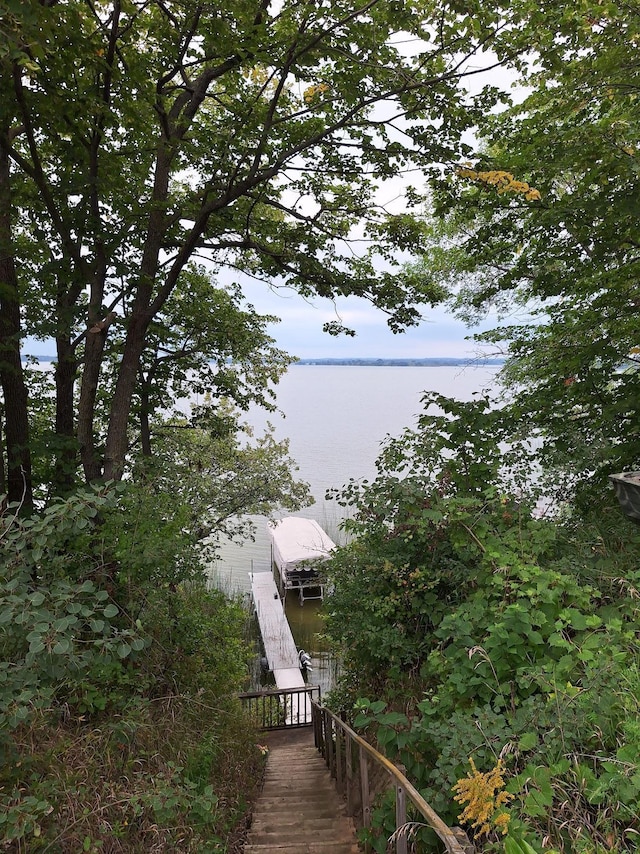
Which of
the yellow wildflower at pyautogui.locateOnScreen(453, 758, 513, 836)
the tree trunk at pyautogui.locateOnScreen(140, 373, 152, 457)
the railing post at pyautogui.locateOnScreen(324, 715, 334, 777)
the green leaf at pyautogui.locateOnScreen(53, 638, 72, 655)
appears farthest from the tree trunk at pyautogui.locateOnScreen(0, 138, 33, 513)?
the yellow wildflower at pyautogui.locateOnScreen(453, 758, 513, 836)

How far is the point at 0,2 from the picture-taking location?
245 cm

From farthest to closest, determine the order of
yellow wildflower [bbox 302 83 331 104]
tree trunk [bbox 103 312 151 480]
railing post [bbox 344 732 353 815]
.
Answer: tree trunk [bbox 103 312 151 480], yellow wildflower [bbox 302 83 331 104], railing post [bbox 344 732 353 815]

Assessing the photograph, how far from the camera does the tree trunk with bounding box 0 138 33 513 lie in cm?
470

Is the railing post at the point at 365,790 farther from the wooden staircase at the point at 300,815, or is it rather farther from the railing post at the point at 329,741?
the railing post at the point at 329,741

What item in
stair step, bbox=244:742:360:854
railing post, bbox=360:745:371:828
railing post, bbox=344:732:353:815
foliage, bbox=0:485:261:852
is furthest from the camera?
railing post, bbox=344:732:353:815

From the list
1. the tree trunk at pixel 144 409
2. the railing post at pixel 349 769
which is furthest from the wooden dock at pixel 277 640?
the railing post at pixel 349 769

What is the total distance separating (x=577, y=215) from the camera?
470 cm

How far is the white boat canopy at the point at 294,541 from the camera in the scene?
15375 mm

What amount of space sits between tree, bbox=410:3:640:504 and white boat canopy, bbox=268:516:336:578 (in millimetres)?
10256

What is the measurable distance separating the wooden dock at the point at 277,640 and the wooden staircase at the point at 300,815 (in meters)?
4.33

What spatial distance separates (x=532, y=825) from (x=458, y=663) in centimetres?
84

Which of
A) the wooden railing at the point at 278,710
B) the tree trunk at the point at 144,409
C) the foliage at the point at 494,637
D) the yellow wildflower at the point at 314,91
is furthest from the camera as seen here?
the wooden railing at the point at 278,710

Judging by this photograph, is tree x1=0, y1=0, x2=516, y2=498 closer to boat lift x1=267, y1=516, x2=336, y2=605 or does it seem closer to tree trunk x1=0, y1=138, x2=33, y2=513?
tree trunk x1=0, y1=138, x2=33, y2=513

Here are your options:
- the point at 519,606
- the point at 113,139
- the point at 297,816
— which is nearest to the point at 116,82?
the point at 113,139
